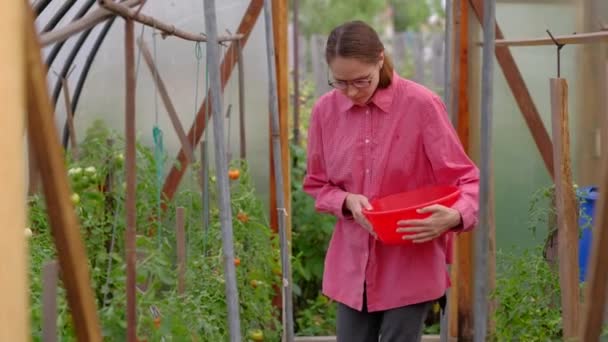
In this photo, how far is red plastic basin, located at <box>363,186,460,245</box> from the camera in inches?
110

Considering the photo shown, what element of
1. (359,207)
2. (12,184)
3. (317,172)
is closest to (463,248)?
(317,172)

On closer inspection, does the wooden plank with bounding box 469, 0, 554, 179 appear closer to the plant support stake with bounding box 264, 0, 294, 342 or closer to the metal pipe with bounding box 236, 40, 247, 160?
the metal pipe with bounding box 236, 40, 247, 160

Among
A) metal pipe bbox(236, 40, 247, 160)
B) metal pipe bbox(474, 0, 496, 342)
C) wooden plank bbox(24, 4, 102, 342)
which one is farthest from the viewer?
metal pipe bbox(236, 40, 247, 160)

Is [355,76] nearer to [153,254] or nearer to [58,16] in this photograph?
[153,254]

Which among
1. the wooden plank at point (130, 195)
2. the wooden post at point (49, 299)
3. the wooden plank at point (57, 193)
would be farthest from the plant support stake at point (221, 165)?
the wooden plank at point (57, 193)

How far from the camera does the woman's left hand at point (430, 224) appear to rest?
2.80m

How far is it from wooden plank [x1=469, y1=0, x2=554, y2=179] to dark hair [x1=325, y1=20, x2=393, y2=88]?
174 cm

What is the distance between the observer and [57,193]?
1485 mm

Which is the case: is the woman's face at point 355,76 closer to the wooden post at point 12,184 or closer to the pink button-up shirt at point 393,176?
the pink button-up shirt at point 393,176

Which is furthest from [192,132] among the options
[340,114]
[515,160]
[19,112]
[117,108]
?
[19,112]

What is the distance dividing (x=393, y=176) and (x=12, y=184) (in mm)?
1847

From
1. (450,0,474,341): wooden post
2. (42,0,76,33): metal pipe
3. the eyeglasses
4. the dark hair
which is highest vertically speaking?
(42,0,76,33): metal pipe

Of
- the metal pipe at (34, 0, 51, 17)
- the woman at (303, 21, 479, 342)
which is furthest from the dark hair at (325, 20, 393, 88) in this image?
the metal pipe at (34, 0, 51, 17)

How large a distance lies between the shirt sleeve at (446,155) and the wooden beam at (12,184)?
181 centimetres
